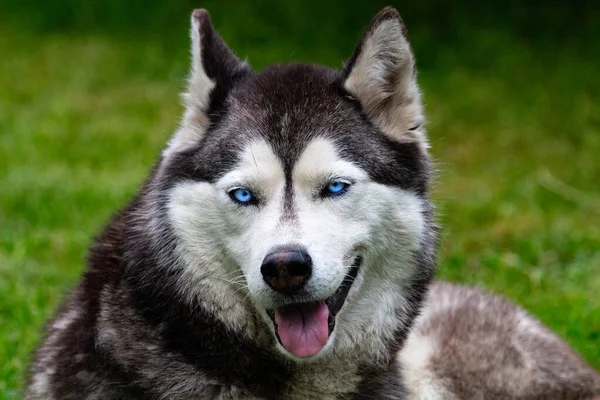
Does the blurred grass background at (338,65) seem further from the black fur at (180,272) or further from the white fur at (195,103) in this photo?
the white fur at (195,103)

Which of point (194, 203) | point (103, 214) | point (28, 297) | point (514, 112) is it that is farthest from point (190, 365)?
point (514, 112)

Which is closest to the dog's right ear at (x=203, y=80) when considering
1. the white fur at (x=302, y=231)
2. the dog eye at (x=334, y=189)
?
the white fur at (x=302, y=231)

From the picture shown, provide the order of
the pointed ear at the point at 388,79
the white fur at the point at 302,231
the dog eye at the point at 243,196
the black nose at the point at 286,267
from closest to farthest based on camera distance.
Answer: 1. the black nose at the point at 286,267
2. the white fur at the point at 302,231
3. the dog eye at the point at 243,196
4. the pointed ear at the point at 388,79

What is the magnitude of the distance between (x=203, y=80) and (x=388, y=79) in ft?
2.85

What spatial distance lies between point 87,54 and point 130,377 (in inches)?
461

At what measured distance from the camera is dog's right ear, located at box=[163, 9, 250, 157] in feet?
15.3

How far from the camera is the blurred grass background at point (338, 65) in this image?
8188mm

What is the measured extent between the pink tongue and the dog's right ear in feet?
3.01

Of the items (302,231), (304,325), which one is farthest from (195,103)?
(304,325)

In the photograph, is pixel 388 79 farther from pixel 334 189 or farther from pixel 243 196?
pixel 243 196

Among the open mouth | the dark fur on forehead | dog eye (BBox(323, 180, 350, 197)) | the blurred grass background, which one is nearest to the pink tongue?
the open mouth

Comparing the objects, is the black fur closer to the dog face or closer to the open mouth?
the dog face

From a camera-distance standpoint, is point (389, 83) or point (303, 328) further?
point (389, 83)

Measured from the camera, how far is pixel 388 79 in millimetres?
4820
